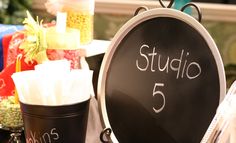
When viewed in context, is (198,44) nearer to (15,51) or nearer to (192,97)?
(192,97)

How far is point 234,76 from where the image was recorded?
1601 millimetres

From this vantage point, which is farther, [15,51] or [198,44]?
[15,51]

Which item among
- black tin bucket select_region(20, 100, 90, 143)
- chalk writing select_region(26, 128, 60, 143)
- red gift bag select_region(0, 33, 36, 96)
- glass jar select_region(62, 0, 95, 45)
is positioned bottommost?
chalk writing select_region(26, 128, 60, 143)

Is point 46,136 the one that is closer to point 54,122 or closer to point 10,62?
point 54,122

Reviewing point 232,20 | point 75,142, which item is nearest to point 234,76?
point 232,20

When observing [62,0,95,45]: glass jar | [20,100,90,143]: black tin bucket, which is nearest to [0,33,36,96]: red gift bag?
[62,0,95,45]: glass jar

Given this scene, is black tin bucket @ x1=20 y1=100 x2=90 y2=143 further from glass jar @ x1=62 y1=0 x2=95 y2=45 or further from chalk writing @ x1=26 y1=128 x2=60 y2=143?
glass jar @ x1=62 y1=0 x2=95 y2=45

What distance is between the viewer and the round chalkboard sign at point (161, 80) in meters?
0.88

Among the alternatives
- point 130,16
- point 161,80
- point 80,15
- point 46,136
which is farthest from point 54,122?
point 130,16

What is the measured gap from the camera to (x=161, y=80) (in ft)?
3.03

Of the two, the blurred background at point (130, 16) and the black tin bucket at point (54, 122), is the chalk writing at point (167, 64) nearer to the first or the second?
the black tin bucket at point (54, 122)

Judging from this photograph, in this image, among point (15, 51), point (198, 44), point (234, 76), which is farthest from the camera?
point (234, 76)

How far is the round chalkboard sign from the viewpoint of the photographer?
88 cm

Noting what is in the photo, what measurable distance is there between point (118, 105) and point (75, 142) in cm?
14
